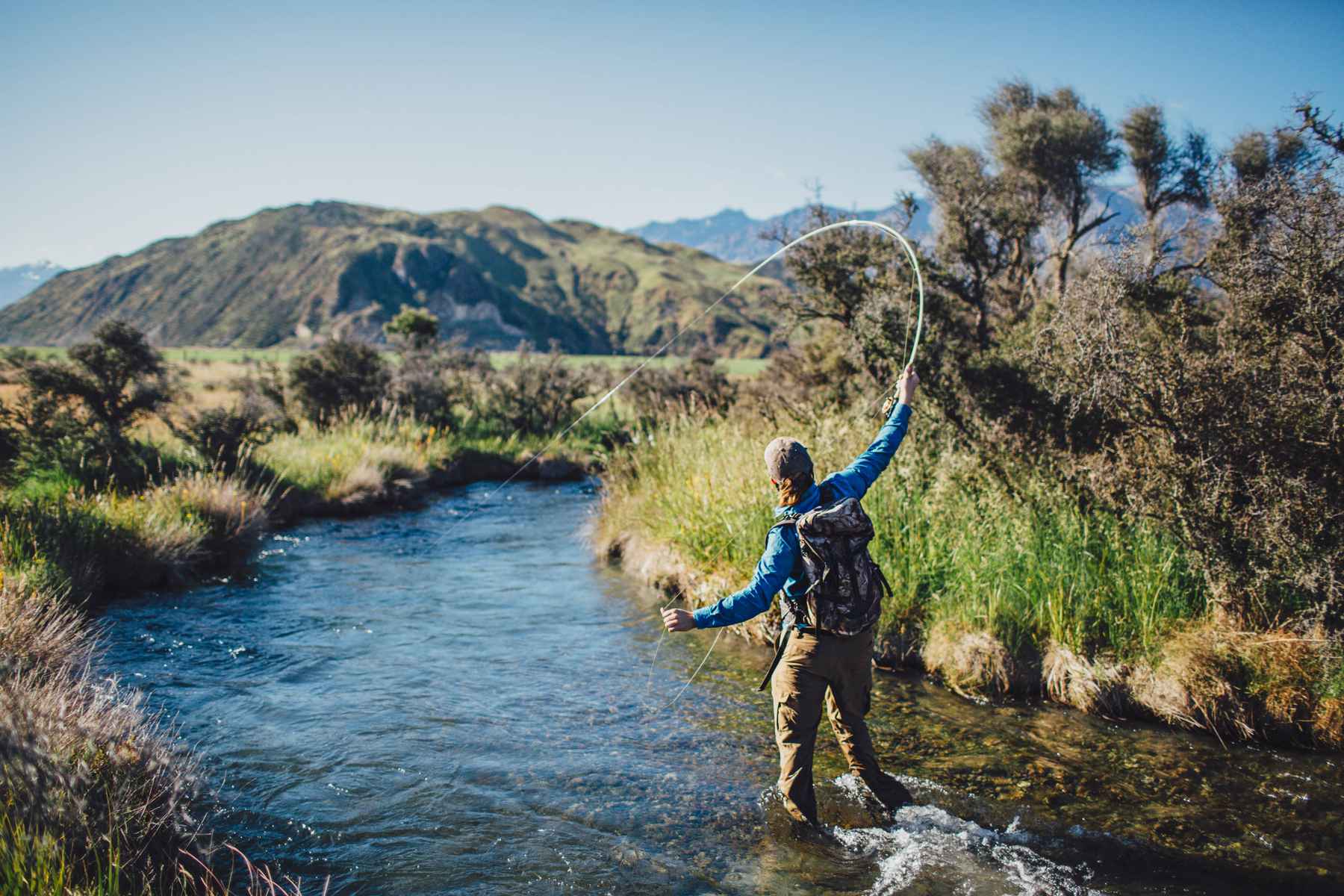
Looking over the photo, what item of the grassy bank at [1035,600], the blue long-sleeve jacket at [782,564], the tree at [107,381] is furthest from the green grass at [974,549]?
the tree at [107,381]

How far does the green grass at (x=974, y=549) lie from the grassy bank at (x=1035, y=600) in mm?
16

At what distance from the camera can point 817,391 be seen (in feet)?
43.3

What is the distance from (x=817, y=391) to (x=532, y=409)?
582 inches

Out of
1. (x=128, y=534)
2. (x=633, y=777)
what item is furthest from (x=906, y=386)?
(x=128, y=534)

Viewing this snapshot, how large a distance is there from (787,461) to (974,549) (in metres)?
4.02

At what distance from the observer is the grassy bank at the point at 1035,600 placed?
21.2 feet

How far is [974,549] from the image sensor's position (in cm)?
820

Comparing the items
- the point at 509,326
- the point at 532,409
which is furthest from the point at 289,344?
the point at 532,409

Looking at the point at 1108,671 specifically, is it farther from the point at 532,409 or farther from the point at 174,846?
the point at 532,409

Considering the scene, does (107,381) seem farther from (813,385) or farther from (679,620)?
(679,620)

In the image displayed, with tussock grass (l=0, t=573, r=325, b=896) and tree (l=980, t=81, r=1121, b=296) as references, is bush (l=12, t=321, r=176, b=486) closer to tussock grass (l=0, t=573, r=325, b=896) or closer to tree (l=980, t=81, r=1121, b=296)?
tussock grass (l=0, t=573, r=325, b=896)

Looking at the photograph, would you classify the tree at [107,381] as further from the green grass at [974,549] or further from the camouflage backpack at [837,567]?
the camouflage backpack at [837,567]

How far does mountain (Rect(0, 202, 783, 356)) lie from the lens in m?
134

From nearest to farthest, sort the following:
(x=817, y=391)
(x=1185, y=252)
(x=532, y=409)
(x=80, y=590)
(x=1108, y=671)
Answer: (x=1108, y=671) < (x=80, y=590) < (x=1185, y=252) < (x=817, y=391) < (x=532, y=409)
